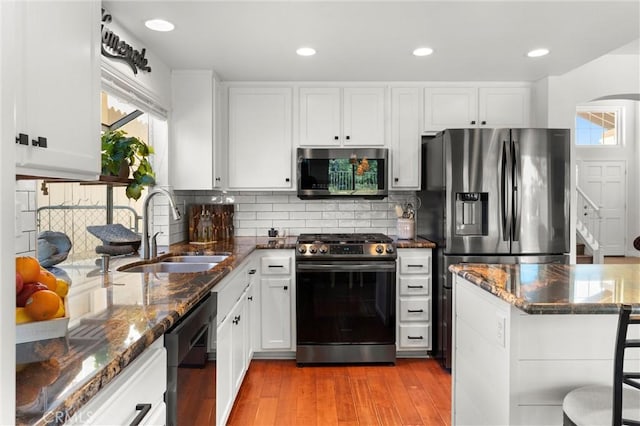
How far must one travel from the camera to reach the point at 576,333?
1.53 meters

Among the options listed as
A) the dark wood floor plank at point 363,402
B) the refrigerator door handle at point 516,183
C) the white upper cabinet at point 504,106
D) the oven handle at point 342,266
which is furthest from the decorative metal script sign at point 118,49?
the white upper cabinet at point 504,106

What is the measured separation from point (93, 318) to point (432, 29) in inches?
93.9

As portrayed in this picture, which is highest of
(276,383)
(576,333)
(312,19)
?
(312,19)

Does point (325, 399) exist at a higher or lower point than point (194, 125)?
lower

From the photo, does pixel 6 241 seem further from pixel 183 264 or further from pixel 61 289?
pixel 183 264

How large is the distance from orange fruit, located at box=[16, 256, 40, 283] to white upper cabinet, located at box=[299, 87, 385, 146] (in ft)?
9.41

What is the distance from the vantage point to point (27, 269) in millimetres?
1016

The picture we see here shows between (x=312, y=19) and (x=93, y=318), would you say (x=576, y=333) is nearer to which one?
(x=93, y=318)

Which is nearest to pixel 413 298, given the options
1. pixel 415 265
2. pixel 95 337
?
pixel 415 265

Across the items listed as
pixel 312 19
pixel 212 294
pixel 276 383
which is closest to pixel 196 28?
pixel 312 19

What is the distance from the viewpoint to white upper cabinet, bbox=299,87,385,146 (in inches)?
148

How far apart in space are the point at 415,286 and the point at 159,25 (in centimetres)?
258

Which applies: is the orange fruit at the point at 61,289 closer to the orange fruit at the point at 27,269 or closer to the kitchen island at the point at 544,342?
the orange fruit at the point at 27,269

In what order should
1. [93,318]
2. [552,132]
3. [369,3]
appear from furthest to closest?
[552,132] → [369,3] → [93,318]
